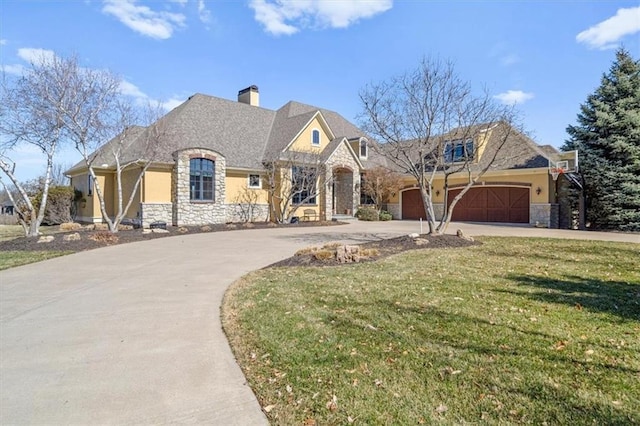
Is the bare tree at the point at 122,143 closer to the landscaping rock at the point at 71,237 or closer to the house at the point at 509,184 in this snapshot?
A: the landscaping rock at the point at 71,237

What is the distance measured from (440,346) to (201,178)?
1795cm

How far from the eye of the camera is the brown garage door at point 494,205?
2192cm

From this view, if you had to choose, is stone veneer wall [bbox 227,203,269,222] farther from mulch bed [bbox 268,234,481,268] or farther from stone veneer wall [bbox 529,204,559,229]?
stone veneer wall [bbox 529,204,559,229]

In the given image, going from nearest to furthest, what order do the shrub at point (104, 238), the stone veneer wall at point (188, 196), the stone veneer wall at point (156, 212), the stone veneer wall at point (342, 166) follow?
1. the shrub at point (104, 238)
2. the stone veneer wall at point (156, 212)
3. the stone veneer wall at point (188, 196)
4. the stone veneer wall at point (342, 166)

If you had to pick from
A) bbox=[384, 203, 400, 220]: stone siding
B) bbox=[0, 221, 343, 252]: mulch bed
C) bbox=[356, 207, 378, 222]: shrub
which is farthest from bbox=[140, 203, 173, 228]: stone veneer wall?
bbox=[384, 203, 400, 220]: stone siding

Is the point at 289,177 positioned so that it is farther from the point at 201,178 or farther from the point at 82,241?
the point at 82,241

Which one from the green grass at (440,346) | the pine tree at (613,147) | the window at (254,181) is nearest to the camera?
the green grass at (440,346)

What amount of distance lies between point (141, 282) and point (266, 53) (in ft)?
42.9

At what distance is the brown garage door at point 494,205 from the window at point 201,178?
16.3 metres

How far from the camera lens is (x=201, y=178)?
19734 millimetres

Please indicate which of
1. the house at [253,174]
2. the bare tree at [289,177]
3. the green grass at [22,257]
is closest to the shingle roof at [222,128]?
the house at [253,174]

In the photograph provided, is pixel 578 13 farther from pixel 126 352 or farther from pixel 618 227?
pixel 126 352

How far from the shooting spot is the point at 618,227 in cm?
1794

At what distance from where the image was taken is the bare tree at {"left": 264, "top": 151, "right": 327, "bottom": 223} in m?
21.7
